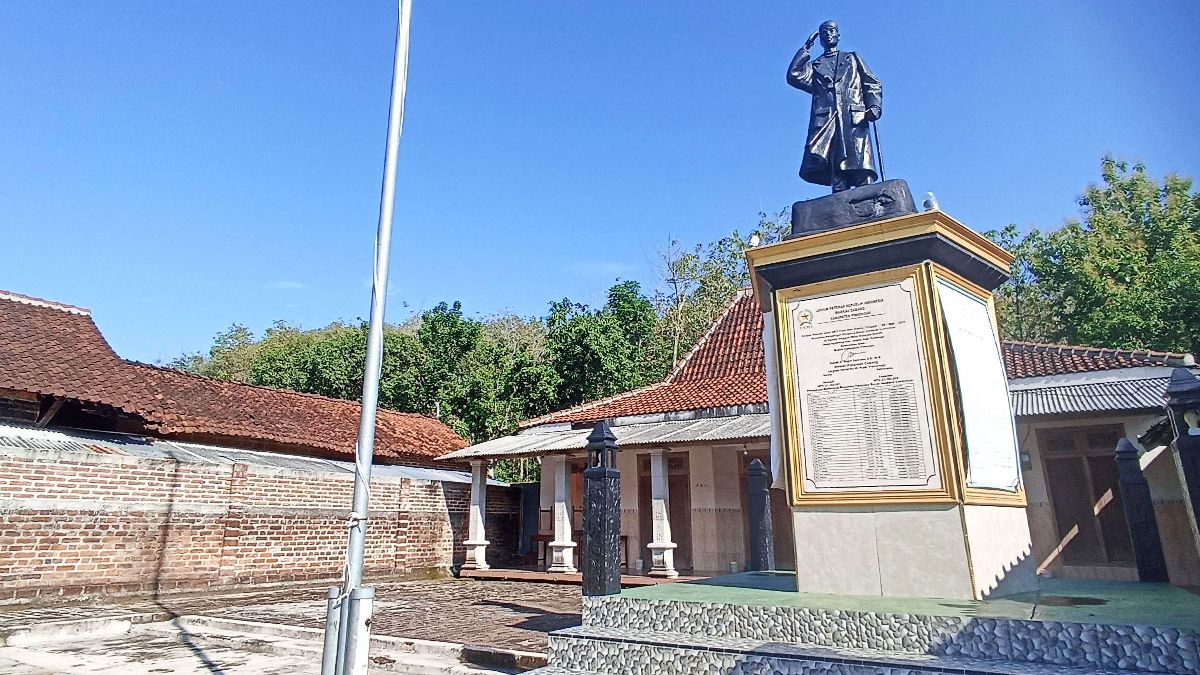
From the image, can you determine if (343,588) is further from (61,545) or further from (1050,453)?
(1050,453)

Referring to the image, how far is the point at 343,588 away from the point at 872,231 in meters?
3.90

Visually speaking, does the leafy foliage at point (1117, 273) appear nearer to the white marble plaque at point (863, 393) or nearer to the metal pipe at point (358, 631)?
the white marble plaque at point (863, 393)

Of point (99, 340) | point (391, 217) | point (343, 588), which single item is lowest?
point (343, 588)

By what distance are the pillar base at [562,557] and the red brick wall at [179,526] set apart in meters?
3.07

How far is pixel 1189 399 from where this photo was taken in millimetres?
4785

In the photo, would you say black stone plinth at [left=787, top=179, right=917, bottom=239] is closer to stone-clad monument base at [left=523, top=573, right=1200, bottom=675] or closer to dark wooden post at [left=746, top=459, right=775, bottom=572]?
stone-clad monument base at [left=523, top=573, right=1200, bottom=675]

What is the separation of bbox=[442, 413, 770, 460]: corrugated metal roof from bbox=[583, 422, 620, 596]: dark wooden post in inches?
232

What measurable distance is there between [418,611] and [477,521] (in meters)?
5.55

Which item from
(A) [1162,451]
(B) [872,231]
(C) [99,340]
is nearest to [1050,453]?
(A) [1162,451]

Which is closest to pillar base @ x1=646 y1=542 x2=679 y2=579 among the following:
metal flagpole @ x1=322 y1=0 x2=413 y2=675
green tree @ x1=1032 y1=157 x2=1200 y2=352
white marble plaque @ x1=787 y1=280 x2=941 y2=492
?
white marble plaque @ x1=787 y1=280 x2=941 y2=492

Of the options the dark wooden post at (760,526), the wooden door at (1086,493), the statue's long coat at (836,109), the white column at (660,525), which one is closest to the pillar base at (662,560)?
the white column at (660,525)

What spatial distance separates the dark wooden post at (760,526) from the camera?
7.53 meters

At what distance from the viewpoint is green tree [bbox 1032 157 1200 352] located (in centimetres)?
1563

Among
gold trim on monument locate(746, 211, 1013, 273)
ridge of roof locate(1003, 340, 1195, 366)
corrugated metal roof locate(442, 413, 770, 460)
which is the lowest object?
corrugated metal roof locate(442, 413, 770, 460)
